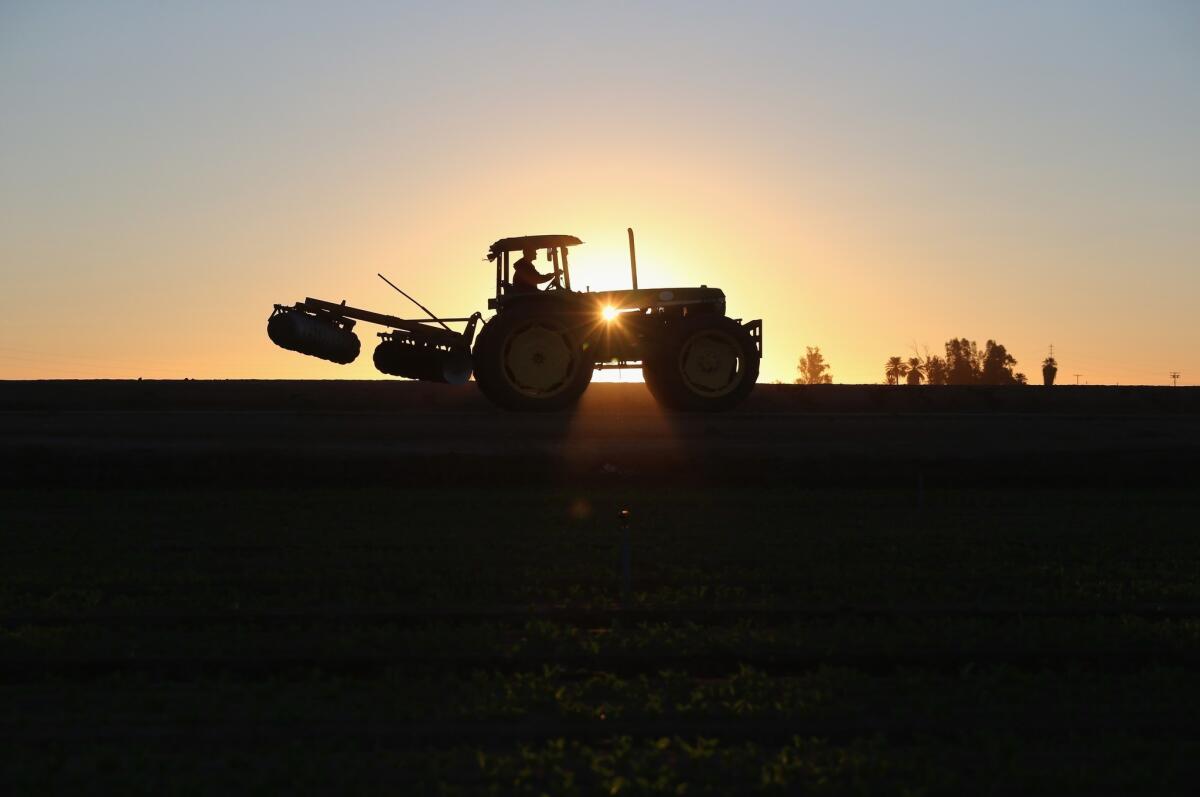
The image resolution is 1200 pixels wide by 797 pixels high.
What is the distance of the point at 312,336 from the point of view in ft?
48.6

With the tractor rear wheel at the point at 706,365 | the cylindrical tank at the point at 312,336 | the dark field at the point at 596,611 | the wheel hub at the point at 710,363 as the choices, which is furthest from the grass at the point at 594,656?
the cylindrical tank at the point at 312,336

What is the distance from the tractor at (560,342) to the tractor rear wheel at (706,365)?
11 millimetres

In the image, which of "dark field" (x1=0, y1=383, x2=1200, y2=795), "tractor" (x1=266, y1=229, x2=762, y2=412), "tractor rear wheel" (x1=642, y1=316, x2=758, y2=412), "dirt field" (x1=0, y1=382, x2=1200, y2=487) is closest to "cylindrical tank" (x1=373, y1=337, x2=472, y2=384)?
"tractor" (x1=266, y1=229, x2=762, y2=412)

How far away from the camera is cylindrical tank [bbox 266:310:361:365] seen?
14.6 m

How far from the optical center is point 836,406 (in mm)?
28422

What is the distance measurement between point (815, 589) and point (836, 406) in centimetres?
1724

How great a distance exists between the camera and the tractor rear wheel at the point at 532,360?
15.1 meters

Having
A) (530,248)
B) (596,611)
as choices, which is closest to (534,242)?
(530,248)

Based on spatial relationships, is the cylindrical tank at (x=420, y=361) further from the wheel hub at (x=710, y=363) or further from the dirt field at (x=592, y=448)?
the dirt field at (x=592, y=448)

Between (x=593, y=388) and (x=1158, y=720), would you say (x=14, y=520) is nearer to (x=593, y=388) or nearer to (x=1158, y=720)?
(x=1158, y=720)

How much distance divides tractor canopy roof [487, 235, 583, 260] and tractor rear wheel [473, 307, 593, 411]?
77 cm

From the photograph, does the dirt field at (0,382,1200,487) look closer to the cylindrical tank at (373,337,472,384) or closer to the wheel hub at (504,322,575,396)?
the cylindrical tank at (373,337,472,384)

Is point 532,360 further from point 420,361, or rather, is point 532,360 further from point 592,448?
point 592,448

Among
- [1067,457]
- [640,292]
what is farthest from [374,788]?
[1067,457]
